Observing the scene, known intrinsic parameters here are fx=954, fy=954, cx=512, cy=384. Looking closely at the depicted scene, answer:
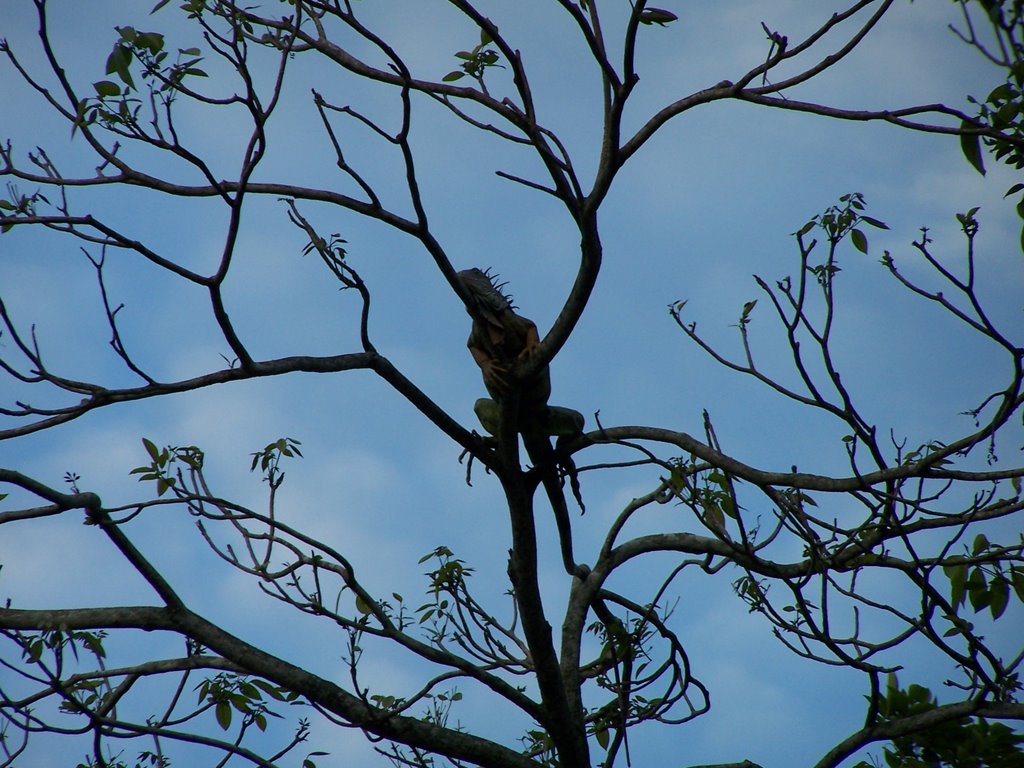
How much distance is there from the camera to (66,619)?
4.08 meters

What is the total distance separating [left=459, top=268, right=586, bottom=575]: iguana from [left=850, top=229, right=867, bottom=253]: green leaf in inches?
64.6

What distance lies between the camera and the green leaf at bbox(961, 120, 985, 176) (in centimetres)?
260

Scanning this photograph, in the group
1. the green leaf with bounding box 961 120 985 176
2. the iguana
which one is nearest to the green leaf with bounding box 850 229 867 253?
the green leaf with bounding box 961 120 985 176

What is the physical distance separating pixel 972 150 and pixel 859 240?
3.23 ft

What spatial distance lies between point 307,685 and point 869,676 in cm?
249

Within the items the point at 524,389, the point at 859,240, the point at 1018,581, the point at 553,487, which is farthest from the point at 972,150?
the point at 553,487

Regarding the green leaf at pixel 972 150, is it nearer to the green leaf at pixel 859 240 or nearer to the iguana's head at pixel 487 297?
the green leaf at pixel 859 240

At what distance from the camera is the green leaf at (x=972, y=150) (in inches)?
102

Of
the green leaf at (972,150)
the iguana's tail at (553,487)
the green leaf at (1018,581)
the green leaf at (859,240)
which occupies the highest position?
the iguana's tail at (553,487)

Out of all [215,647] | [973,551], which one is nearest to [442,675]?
[215,647]

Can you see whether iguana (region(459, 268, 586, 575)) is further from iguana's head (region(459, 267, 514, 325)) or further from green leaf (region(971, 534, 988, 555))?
green leaf (region(971, 534, 988, 555))

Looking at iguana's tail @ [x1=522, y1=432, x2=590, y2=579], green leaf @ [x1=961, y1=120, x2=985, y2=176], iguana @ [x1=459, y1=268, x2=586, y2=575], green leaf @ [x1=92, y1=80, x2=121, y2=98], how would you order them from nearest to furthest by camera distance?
green leaf @ [x1=961, y1=120, x2=985, y2=176] → green leaf @ [x1=92, y1=80, x2=121, y2=98] → iguana @ [x1=459, y1=268, x2=586, y2=575] → iguana's tail @ [x1=522, y1=432, x2=590, y2=579]

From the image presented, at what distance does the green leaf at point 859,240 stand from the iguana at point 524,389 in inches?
64.6

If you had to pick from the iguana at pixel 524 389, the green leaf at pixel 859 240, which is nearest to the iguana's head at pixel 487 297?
the iguana at pixel 524 389
